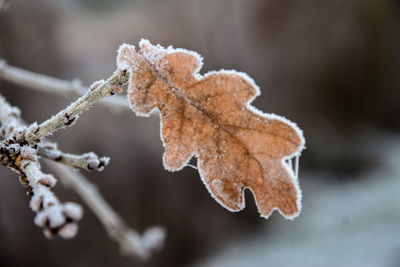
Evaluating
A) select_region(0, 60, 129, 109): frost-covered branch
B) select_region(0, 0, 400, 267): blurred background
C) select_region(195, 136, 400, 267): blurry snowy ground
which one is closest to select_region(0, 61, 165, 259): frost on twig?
select_region(0, 60, 129, 109): frost-covered branch

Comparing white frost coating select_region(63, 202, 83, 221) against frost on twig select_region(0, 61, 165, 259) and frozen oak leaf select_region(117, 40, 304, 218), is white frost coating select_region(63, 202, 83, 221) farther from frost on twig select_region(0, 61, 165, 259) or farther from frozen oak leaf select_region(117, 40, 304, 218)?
frozen oak leaf select_region(117, 40, 304, 218)

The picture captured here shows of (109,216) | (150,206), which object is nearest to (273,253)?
(150,206)

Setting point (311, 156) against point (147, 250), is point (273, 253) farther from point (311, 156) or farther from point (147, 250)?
point (147, 250)

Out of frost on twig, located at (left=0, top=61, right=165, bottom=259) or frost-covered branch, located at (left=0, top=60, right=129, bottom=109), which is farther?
frost-covered branch, located at (left=0, top=60, right=129, bottom=109)

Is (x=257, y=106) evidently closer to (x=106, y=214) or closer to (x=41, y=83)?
(x=106, y=214)

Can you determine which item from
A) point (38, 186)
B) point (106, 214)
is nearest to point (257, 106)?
point (106, 214)

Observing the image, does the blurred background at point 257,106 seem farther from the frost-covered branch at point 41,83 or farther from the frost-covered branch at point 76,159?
the frost-covered branch at point 76,159
